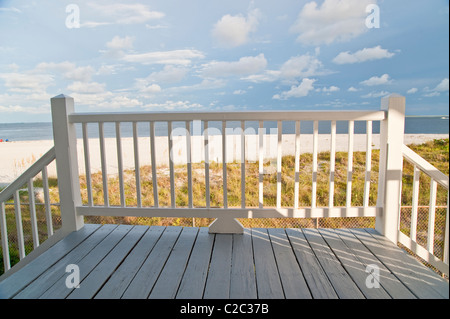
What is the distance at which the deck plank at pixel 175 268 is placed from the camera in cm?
165

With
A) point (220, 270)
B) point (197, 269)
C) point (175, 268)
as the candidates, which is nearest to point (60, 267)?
point (175, 268)

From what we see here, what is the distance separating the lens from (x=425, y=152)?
29.5 ft

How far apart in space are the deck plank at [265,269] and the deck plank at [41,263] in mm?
1376

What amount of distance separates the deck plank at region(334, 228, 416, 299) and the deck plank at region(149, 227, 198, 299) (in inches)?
46.8

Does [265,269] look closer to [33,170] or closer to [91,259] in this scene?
[91,259]

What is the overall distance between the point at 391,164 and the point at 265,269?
52.3 inches

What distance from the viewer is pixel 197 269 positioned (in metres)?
1.91

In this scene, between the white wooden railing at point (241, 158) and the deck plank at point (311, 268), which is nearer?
the deck plank at point (311, 268)

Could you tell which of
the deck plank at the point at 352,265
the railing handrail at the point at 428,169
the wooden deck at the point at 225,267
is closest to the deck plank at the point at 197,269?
the wooden deck at the point at 225,267

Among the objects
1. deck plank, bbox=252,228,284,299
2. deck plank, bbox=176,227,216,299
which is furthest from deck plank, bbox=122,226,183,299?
deck plank, bbox=252,228,284,299

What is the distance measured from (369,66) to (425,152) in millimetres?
7193

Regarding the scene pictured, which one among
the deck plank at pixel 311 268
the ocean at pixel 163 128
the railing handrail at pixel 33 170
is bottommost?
the deck plank at pixel 311 268

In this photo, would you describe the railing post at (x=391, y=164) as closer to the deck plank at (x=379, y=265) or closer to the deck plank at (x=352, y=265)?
the deck plank at (x=379, y=265)

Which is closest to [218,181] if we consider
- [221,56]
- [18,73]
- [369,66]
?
[18,73]
